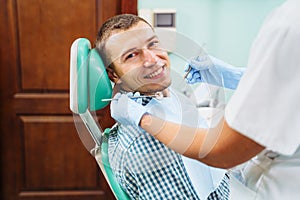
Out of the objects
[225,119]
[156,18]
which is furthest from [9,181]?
[225,119]

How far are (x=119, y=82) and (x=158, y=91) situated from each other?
0.12 meters

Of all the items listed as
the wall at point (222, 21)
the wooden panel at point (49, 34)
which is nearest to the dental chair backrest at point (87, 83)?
the wall at point (222, 21)

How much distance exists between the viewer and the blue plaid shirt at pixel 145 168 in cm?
90

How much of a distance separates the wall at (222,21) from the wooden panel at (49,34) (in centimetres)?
41

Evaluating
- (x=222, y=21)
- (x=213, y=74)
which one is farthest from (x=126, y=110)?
(x=222, y=21)

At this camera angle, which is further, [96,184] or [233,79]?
[96,184]

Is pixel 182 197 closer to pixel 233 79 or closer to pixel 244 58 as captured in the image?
pixel 233 79

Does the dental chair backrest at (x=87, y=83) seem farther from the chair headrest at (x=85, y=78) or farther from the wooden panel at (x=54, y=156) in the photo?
the wooden panel at (x=54, y=156)

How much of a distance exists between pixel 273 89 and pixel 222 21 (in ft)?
5.19

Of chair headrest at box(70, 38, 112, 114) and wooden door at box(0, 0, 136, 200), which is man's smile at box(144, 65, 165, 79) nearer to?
chair headrest at box(70, 38, 112, 114)

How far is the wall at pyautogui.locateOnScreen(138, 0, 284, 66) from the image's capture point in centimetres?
202

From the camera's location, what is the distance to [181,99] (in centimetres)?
99

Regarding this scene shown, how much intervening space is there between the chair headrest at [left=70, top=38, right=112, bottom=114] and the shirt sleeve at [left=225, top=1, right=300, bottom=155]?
0.37 metres

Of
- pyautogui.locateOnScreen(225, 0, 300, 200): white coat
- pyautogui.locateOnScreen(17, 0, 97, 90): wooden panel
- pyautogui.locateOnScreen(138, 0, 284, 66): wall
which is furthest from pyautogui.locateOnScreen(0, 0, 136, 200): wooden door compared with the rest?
pyautogui.locateOnScreen(225, 0, 300, 200): white coat
